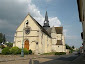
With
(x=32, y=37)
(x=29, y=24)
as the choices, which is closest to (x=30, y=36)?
(x=32, y=37)

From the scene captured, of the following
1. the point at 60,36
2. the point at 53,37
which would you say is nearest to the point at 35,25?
the point at 53,37

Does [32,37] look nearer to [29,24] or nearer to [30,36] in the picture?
[30,36]

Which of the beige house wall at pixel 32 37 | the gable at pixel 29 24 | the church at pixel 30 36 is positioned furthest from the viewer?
the gable at pixel 29 24

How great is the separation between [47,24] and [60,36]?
10.2 m

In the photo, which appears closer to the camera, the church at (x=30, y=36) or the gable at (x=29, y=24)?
the church at (x=30, y=36)

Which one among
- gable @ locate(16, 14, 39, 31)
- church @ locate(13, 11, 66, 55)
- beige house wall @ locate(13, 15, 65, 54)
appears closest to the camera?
beige house wall @ locate(13, 15, 65, 54)

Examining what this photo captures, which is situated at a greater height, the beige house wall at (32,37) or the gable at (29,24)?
the gable at (29,24)

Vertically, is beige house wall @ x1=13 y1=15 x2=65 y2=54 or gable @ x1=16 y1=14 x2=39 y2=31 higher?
gable @ x1=16 y1=14 x2=39 y2=31

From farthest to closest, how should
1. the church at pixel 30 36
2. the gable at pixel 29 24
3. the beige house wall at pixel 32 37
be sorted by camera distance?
the gable at pixel 29 24 < the church at pixel 30 36 < the beige house wall at pixel 32 37

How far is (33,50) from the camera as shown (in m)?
33.2

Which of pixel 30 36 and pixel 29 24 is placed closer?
pixel 30 36

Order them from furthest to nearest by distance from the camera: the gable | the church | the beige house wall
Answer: the gable
the church
the beige house wall

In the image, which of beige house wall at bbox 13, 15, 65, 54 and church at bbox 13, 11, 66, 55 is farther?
church at bbox 13, 11, 66, 55

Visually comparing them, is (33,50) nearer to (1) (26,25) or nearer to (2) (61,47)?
(1) (26,25)
